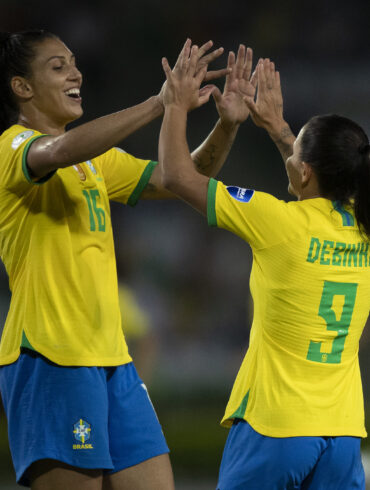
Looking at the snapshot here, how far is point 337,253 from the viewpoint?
2143 mm

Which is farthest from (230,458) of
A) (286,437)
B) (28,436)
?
(28,436)

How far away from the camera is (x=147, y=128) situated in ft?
20.7

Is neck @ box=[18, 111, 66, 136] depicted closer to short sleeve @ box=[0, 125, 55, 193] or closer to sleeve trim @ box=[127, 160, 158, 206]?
short sleeve @ box=[0, 125, 55, 193]

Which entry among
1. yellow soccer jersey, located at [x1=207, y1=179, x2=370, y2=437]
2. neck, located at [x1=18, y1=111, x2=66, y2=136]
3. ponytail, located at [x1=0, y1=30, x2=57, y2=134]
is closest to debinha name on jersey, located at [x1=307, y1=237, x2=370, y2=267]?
yellow soccer jersey, located at [x1=207, y1=179, x2=370, y2=437]

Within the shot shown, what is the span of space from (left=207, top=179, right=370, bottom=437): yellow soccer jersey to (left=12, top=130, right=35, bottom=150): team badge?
0.54m

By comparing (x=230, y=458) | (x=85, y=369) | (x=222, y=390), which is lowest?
(x=222, y=390)

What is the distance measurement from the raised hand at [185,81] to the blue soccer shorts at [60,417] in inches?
31.9

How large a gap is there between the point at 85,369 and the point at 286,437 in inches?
23.7

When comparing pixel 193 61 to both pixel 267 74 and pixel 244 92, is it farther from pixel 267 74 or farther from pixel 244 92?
pixel 267 74

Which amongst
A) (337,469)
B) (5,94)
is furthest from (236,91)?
(337,469)

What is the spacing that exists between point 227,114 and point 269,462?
1.18m

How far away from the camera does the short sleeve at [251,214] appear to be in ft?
6.93

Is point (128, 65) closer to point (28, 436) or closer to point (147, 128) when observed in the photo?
point (147, 128)

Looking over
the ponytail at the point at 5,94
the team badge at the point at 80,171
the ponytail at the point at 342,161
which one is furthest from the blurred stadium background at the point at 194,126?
the ponytail at the point at 342,161
